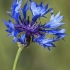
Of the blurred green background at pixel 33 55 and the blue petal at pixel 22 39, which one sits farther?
the blurred green background at pixel 33 55

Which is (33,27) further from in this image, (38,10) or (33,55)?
(33,55)

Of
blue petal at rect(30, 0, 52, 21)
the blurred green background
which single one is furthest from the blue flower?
the blurred green background

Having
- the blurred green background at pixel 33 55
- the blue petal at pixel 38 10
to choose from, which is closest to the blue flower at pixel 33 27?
the blue petal at pixel 38 10

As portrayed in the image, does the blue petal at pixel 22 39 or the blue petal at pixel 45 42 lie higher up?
the blue petal at pixel 22 39

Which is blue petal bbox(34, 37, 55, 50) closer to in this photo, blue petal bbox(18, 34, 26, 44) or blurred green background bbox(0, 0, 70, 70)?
blue petal bbox(18, 34, 26, 44)

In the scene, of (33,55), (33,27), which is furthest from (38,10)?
(33,55)

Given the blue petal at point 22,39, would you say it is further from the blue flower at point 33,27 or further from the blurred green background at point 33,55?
the blurred green background at point 33,55

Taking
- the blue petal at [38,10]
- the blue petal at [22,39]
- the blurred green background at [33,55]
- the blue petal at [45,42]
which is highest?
the blue petal at [38,10]

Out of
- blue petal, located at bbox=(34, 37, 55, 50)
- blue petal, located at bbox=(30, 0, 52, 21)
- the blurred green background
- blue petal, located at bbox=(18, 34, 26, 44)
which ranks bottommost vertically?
the blurred green background
